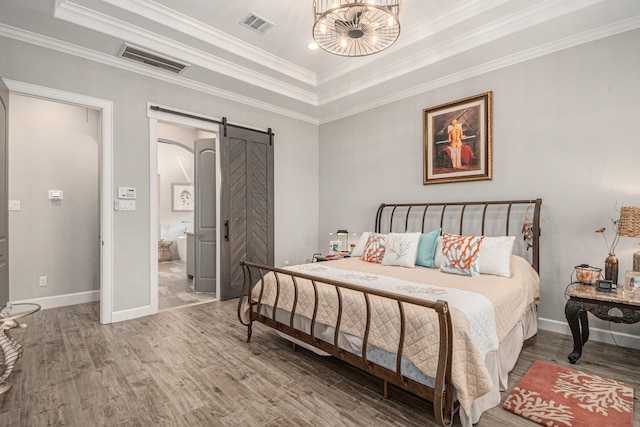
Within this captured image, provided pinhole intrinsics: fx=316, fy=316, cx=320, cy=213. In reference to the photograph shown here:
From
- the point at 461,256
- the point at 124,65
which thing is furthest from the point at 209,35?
the point at 461,256

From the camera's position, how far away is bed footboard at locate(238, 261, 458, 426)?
5.25 ft

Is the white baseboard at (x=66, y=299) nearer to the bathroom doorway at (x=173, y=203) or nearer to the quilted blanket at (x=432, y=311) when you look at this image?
the bathroom doorway at (x=173, y=203)

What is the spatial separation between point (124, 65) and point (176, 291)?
323cm

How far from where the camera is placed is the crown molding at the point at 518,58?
287 centimetres

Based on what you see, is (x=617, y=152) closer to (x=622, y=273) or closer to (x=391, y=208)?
(x=622, y=273)

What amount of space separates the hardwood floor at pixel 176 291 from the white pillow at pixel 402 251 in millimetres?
2625

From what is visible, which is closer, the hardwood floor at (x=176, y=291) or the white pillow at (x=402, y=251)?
the white pillow at (x=402, y=251)

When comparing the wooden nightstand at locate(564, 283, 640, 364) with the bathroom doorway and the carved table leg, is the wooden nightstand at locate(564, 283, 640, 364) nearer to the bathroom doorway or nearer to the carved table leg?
the carved table leg

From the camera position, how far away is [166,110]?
12.8ft

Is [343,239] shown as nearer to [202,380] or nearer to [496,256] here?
[496,256]

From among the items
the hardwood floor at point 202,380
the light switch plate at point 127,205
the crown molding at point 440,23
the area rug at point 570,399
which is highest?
the crown molding at point 440,23

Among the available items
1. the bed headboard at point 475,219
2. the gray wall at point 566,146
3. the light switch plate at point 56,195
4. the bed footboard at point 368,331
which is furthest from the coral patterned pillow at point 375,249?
the light switch plate at point 56,195

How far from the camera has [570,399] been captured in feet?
6.66

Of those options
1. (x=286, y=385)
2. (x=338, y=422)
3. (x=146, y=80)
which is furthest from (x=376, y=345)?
(x=146, y=80)
